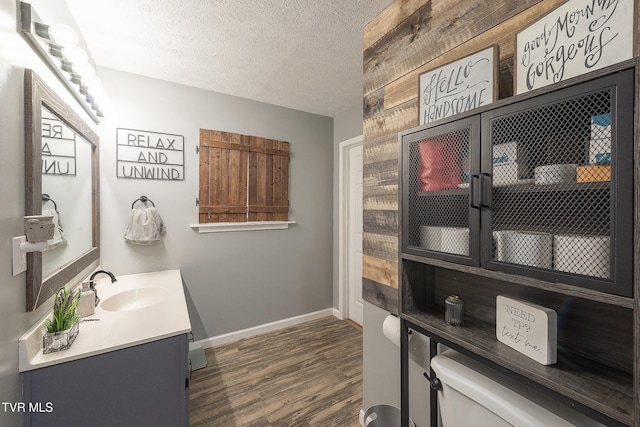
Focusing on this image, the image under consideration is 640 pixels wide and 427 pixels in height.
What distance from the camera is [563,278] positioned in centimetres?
Result: 62

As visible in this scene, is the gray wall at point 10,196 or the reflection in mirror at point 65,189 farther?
the reflection in mirror at point 65,189

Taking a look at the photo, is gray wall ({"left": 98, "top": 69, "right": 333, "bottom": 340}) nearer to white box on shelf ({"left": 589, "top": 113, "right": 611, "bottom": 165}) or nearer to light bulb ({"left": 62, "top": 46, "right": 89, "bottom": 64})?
light bulb ({"left": 62, "top": 46, "right": 89, "bottom": 64})

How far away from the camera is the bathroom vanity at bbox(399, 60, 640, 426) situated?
0.54 metres

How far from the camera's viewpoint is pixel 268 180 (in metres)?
2.75

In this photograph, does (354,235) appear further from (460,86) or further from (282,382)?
(460,86)

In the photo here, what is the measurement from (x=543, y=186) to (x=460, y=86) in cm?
55

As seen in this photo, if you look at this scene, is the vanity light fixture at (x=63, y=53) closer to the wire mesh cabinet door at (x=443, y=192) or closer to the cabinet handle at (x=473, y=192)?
the wire mesh cabinet door at (x=443, y=192)

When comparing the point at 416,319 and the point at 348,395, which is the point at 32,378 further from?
the point at 348,395

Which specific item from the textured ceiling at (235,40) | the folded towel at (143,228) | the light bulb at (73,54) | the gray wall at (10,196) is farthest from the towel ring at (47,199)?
the textured ceiling at (235,40)

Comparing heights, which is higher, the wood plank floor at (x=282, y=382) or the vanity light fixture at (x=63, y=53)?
the vanity light fixture at (x=63, y=53)

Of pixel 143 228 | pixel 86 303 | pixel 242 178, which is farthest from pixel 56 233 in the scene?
pixel 242 178

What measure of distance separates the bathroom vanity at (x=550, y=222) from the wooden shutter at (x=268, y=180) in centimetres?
194

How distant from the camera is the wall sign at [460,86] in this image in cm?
92

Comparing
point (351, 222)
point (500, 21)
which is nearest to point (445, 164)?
point (500, 21)
